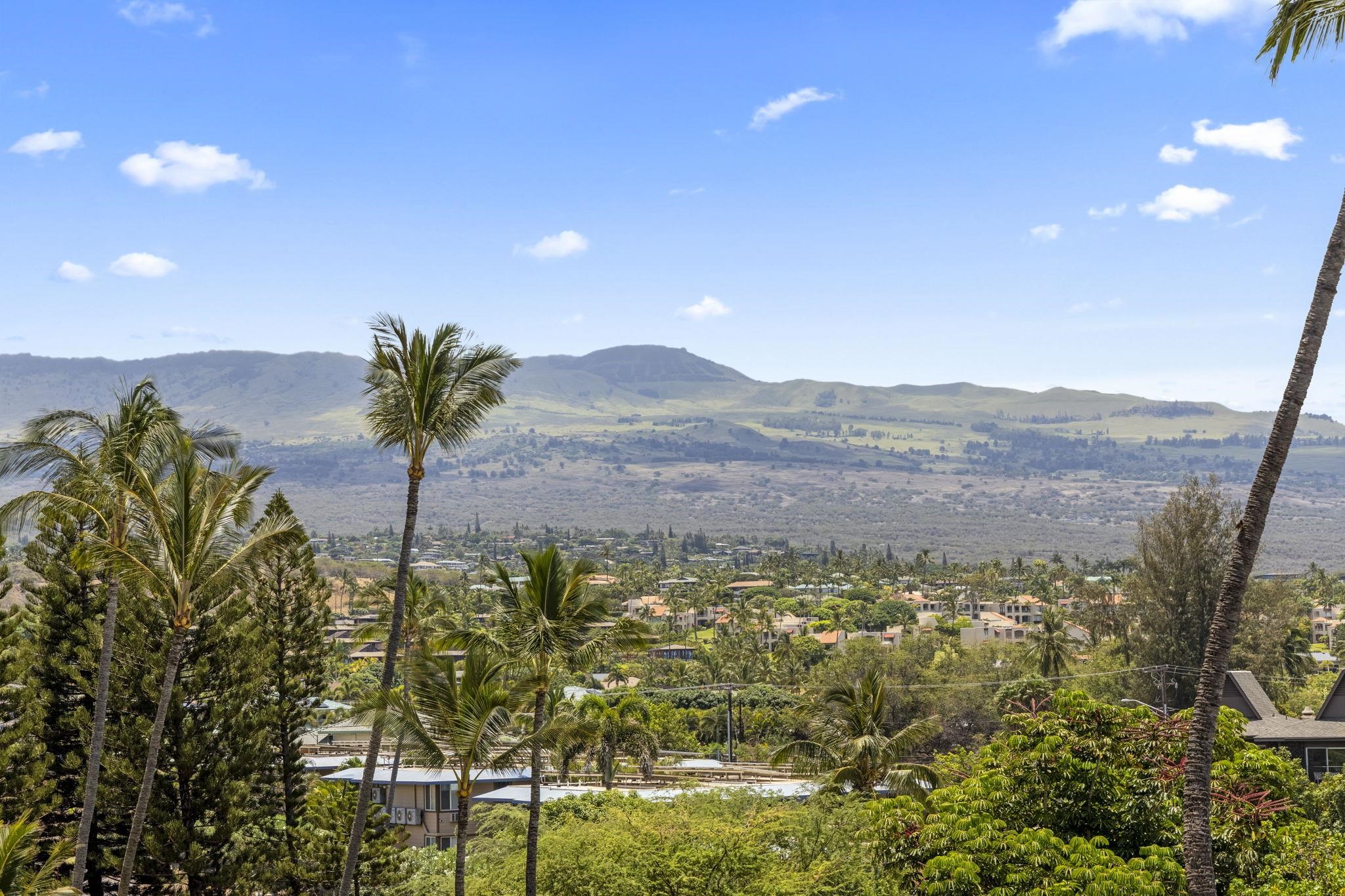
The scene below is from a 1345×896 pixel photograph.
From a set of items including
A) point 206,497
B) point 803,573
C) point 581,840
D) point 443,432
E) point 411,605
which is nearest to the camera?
point 206,497

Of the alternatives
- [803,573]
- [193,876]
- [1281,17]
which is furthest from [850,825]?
[803,573]

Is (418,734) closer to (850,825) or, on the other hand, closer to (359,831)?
(359,831)

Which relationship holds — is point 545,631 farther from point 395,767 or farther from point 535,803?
point 395,767

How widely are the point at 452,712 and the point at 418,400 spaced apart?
509cm

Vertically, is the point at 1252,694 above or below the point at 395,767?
above

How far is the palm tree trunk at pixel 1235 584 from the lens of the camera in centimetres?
1165

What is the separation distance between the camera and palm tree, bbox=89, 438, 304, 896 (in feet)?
55.6

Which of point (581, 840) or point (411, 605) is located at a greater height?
point (411, 605)

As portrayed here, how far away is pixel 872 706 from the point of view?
102 ft

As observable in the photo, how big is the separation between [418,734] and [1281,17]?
1540 centimetres

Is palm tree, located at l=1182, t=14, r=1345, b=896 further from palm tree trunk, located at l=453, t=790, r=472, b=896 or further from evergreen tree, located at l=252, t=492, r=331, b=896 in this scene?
evergreen tree, located at l=252, t=492, r=331, b=896

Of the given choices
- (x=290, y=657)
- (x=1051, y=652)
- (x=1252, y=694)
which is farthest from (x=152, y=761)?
(x=1051, y=652)

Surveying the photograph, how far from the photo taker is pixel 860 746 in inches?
1153

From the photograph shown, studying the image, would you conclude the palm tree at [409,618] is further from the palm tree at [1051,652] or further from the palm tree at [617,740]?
the palm tree at [1051,652]
